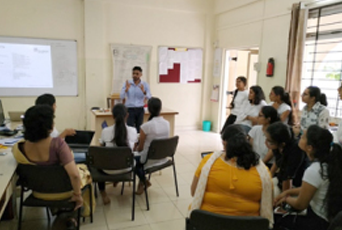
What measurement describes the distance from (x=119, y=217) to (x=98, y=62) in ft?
12.4

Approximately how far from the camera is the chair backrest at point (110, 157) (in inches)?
96.3

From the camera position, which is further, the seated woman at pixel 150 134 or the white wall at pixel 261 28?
the white wall at pixel 261 28

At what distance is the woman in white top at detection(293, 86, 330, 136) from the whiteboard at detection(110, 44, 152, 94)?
3.68 metres

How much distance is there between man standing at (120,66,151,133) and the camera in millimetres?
4531

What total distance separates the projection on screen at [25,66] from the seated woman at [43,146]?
12.8 feet

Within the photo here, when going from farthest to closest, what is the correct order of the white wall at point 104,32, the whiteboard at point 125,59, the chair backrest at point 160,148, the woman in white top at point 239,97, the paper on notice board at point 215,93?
the paper on notice board at point 215,93 < the whiteboard at point 125,59 < the white wall at point 104,32 < the woman in white top at point 239,97 < the chair backrest at point 160,148

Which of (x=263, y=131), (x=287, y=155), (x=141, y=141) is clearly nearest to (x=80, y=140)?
(x=141, y=141)

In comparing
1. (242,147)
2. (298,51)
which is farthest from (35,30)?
(242,147)

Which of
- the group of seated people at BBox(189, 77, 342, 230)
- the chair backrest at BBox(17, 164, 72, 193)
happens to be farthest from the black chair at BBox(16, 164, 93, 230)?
the group of seated people at BBox(189, 77, 342, 230)

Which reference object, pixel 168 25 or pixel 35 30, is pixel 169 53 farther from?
pixel 35 30

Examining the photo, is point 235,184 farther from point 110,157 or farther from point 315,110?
point 315,110

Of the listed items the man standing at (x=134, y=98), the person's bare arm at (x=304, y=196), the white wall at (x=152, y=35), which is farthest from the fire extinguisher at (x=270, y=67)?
the person's bare arm at (x=304, y=196)

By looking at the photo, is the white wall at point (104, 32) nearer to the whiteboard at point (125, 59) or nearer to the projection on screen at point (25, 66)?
the whiteboard at point (125, 59)

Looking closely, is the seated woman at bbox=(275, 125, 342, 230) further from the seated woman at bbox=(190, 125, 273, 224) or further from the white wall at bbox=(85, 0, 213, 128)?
the white wall at bbox=(85, 0, 213, 128)
